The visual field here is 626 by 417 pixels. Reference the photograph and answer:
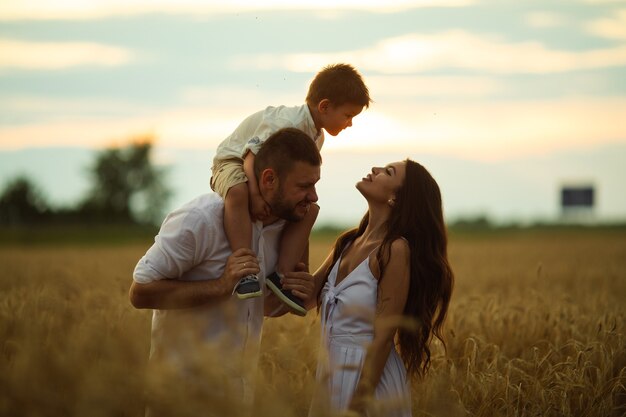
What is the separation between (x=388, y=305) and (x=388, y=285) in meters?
0.10

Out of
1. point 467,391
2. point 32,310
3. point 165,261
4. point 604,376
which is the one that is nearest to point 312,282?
point 165,261

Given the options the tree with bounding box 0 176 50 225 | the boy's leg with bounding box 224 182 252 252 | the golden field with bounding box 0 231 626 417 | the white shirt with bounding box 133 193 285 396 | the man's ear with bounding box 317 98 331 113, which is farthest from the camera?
A: the tree with bounding box 0 176 50 225

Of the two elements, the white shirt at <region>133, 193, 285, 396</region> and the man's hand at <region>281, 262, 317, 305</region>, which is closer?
the white shirt at <region>133, 193, 285, 396</region>

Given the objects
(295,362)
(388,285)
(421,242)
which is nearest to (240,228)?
(388,285)

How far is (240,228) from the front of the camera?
4.45 meters

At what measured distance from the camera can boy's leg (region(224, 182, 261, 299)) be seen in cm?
437

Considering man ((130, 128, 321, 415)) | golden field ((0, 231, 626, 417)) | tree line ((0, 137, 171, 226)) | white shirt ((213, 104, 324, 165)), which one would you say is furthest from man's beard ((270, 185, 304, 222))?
tree line ((0, 137, 171, 226))

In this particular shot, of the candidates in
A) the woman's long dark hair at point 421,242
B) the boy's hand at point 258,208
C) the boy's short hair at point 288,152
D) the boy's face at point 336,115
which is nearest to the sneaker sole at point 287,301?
the boy's hand at point 258,208

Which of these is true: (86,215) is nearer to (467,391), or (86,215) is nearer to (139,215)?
(139,215)

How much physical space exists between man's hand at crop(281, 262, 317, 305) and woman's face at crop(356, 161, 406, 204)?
52 centimetres

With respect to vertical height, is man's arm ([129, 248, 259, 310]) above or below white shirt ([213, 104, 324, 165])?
below

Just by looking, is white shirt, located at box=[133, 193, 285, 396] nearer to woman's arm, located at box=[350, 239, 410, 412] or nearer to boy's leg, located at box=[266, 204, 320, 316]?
boy's leg, located at box=[266, 204, 320, 316]

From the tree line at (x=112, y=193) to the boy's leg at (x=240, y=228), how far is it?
2707 inches

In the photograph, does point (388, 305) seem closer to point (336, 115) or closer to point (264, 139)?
point (264, 139)
